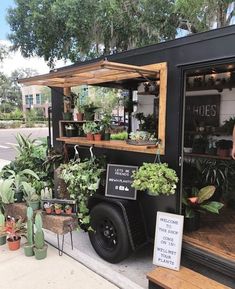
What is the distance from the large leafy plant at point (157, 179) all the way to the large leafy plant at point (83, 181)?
73cm

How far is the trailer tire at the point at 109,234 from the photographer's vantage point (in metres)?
2.98

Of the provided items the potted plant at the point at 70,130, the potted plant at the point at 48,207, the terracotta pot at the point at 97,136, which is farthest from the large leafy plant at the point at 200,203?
the potted plant at the point at 70,130

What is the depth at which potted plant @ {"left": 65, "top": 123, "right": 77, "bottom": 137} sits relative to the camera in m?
4.22

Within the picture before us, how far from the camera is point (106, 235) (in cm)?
323

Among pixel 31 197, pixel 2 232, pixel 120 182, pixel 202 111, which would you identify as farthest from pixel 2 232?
pixel 202 111

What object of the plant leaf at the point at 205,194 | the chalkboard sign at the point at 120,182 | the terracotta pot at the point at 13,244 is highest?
the chalkboard sign at the point at 120,182

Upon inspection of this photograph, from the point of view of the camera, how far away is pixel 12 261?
10.4 feet

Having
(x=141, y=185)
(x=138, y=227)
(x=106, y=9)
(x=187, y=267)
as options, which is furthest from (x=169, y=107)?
(x=106, y=9)

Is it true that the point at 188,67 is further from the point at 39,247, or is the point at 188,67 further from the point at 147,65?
the point at 39,247

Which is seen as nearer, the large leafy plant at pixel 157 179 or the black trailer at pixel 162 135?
the black trailer at pixel 162 135

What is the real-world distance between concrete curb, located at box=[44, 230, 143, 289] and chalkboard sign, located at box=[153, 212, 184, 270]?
35 centimetres

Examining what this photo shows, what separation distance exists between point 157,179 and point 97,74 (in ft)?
5.34

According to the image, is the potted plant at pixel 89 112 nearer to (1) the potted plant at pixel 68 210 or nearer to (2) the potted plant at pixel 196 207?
(1) the potted plant at pixel 68 210

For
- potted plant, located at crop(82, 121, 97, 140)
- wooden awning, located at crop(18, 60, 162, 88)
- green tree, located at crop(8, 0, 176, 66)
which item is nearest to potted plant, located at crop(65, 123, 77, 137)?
potted plant, located at crop(82, 121, 97, 140)
